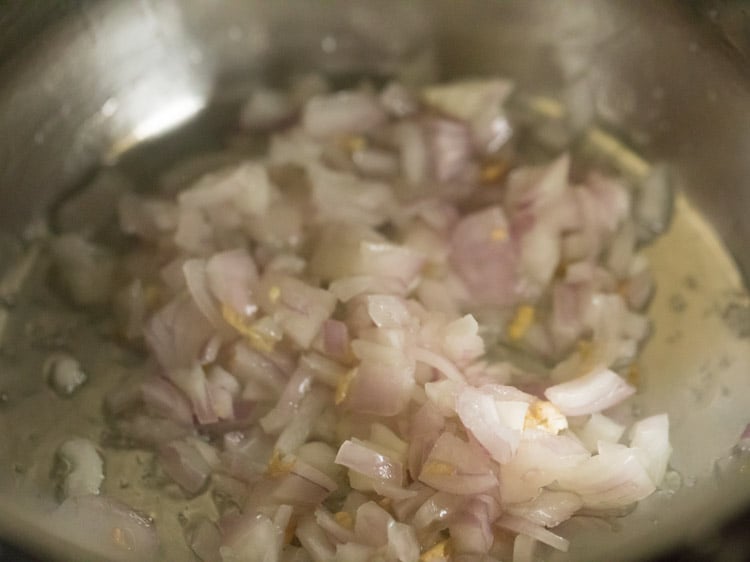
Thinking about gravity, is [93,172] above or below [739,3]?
below

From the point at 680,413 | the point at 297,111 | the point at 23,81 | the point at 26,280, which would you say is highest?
the point at 23,81

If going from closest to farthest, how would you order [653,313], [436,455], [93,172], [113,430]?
1. [436,455]
2. [113,430]
3. [653,313]
4. [93,172]

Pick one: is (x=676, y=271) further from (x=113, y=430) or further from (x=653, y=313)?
(x=113, y=430)

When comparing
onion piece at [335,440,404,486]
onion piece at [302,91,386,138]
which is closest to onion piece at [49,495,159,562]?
onion piece at [335,440,404,486]

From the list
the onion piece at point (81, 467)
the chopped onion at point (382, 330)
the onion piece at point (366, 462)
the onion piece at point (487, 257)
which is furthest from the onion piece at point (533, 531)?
the onion piece at point (81, 467)

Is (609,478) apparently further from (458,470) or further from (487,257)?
(487,257)

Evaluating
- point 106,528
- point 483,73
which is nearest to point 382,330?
point 106,528

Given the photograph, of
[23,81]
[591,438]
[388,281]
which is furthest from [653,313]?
[23,81]

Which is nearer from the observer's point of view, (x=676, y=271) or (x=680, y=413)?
(x=680, y=413)
